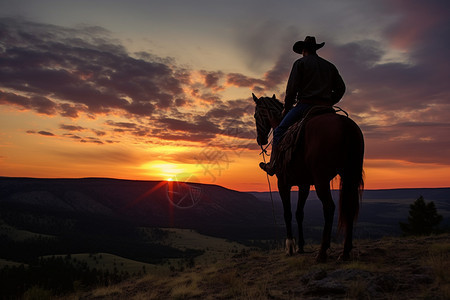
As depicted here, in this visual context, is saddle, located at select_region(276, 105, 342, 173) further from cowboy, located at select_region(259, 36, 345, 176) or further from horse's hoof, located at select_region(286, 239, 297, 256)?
horse's hoof, located at select_region(286, 239, 297, 256)

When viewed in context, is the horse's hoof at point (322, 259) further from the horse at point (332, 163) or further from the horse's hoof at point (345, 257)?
the horse's hoof at point (345, 257)

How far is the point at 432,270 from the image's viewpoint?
19.2ft

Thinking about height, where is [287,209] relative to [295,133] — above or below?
below

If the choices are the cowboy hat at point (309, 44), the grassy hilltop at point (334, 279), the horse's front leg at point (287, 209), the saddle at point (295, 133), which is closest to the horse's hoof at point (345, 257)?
the grassy hilltop at point (334, 279)

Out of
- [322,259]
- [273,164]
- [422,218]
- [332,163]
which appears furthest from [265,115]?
[422,218]

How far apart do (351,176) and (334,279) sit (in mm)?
2365

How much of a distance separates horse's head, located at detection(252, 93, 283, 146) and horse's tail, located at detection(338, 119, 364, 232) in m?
2.91

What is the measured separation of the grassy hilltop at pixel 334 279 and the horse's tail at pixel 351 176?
97cm

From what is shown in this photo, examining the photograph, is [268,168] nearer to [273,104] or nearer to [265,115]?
[265,115]

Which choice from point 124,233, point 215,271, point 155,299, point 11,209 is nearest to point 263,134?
point 215,271

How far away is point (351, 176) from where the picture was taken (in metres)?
6.94

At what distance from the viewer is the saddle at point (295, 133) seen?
721 centimetres

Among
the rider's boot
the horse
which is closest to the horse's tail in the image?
the horse

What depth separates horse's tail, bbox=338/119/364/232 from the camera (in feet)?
22.0
